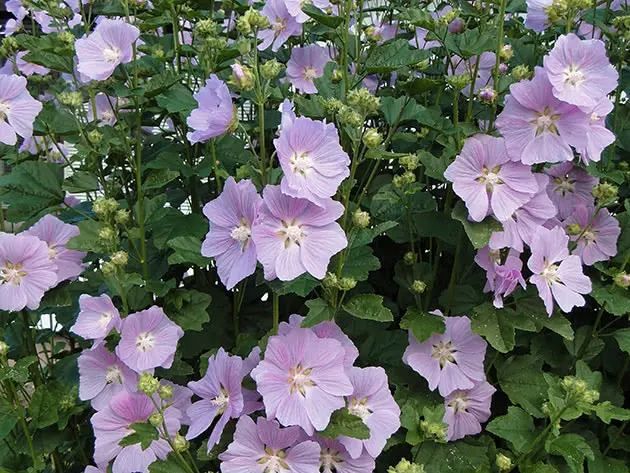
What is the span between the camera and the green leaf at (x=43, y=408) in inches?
62.3

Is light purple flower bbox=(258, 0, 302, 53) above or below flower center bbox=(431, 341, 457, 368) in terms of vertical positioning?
above

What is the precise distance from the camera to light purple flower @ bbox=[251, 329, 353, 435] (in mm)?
1291

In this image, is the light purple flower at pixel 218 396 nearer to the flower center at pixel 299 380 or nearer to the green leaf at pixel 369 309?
the flower center at pixel 299 380

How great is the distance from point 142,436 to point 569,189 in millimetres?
1118

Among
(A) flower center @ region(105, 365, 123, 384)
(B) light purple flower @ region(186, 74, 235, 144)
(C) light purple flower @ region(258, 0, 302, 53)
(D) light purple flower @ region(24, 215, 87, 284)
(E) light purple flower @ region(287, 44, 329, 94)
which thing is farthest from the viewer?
(E) light purple flower @ region(287, 44, 329, 94)

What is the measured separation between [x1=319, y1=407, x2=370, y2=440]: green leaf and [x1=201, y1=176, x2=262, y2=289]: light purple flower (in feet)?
1.02

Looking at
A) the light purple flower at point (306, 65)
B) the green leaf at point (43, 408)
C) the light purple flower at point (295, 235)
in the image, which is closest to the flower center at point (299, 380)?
the light purple flower at point (295, 235)

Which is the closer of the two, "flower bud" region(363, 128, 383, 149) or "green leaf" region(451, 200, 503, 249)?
"flower bud" region(363, 128, 383, 149)

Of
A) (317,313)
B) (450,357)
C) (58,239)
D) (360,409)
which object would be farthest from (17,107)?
(450,357)

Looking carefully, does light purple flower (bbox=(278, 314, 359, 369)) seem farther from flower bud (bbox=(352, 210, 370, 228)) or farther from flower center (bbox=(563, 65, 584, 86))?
flower center (bbox=(563, 65, 584, 86))

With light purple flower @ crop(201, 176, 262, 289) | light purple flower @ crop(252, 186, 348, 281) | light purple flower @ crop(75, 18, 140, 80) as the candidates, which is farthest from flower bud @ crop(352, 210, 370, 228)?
light purple flower @ crop(75, 18, 140, 80)

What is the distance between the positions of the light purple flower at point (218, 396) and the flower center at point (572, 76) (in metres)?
0.84

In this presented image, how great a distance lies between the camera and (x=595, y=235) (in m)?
1.73

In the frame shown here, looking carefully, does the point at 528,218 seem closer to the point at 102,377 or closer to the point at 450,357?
the point at 450,357
